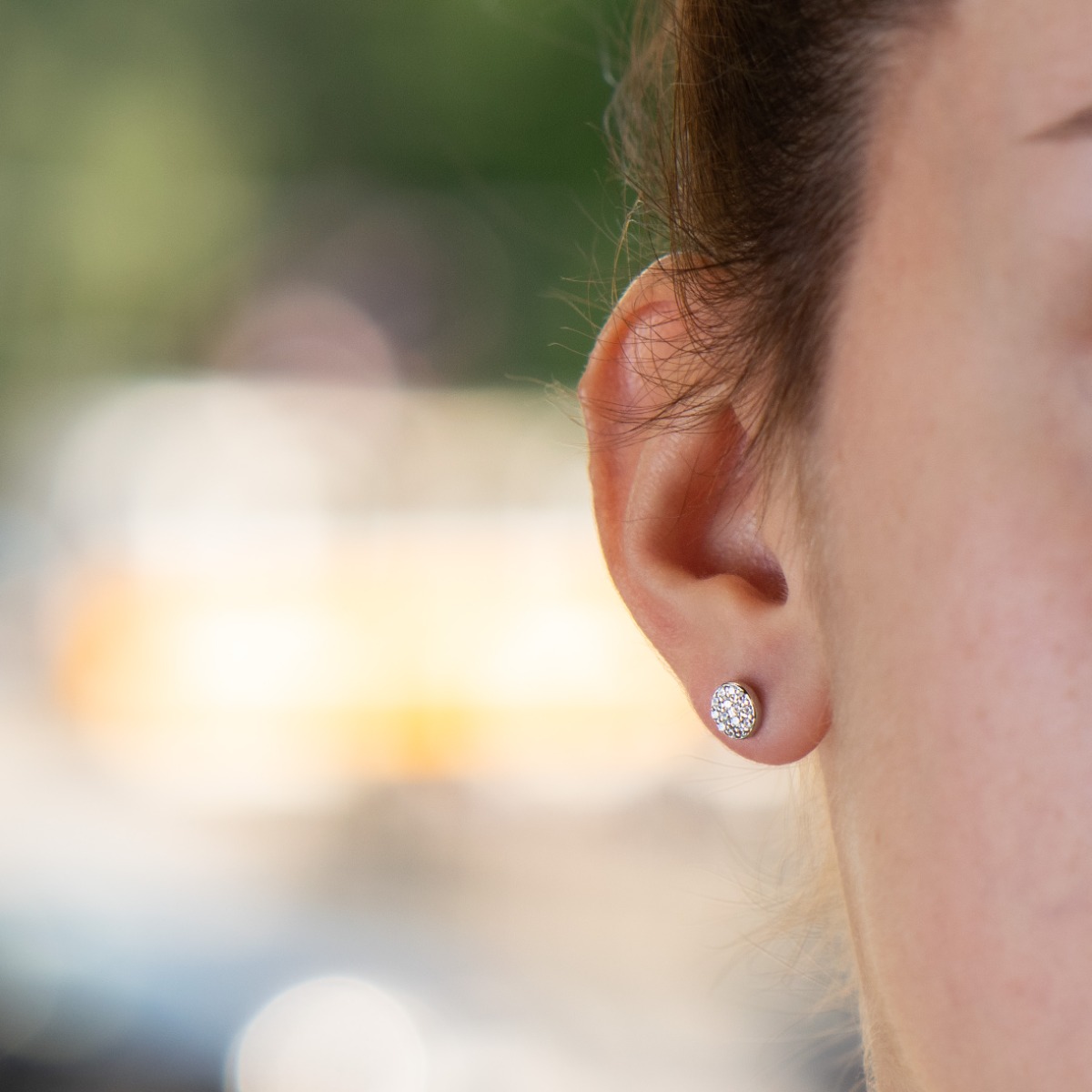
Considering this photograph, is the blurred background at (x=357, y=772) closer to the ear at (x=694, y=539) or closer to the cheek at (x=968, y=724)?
the ear at (x=694, y=539)

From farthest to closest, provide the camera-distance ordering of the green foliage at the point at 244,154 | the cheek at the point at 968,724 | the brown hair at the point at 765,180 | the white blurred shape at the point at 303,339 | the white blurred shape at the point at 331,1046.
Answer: the green foliage at the point at 244,154
the white blurred shape at the point at 303,339
the white blurred shape at the point at 331,1046
the brown hair at the point at 765,180
the cheek at the point at 968,724

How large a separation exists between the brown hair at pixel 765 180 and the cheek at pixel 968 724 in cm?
11

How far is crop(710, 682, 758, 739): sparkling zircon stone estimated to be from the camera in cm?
103

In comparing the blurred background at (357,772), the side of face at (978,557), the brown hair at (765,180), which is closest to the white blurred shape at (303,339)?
the blurred background at (357,772)

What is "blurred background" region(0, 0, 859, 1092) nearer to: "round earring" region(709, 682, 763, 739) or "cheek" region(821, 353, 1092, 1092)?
"round earring" region(709, 682, 763, 739)

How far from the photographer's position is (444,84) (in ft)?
40.8

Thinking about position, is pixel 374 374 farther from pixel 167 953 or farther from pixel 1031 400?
pixel 1031 400

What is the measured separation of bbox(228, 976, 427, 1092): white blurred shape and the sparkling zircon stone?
329 cm

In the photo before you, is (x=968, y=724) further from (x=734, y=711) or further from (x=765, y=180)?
(x=765, y=180)

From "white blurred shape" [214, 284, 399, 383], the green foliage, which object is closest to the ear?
the green foliage

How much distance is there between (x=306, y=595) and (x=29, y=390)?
204 inches

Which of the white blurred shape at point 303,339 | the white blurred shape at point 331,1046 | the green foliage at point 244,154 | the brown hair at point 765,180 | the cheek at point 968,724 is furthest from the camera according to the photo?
the green foliage at point 244,154

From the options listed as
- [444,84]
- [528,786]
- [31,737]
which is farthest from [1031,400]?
[444,84]

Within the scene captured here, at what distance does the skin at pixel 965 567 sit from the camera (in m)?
0.79
